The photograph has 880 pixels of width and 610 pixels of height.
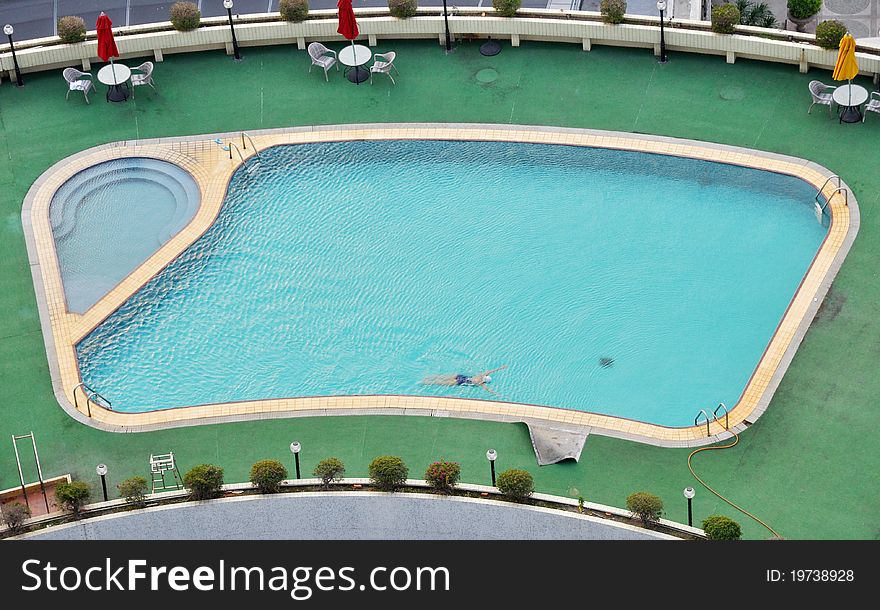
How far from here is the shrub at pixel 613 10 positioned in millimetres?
52906

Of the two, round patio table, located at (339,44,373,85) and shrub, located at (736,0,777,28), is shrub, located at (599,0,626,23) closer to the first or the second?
shrub, located at (736,0,777,28)

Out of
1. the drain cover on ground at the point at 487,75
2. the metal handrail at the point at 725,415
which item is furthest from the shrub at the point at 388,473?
the drain cover on ground at the point at 487,75

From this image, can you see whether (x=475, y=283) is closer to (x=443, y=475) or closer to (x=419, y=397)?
(x=419, y=397)

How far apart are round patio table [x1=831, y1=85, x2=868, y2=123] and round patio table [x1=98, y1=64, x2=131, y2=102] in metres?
20.8

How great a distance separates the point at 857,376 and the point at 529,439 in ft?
27.0

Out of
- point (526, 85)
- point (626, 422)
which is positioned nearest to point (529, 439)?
point (626, 422)

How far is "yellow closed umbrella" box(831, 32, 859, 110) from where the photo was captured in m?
49.2

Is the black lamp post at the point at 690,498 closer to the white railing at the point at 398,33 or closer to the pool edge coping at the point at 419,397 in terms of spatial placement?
the pool edge coping at the point at 419,397

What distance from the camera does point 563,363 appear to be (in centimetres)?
4509

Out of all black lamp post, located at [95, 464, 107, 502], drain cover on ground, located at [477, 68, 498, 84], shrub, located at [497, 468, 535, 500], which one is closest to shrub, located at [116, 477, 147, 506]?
black lamp post, located at [95, 464, 107, 502]

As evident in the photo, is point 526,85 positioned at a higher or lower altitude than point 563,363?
higher

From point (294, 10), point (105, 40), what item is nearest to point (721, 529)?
point (294, 10)
